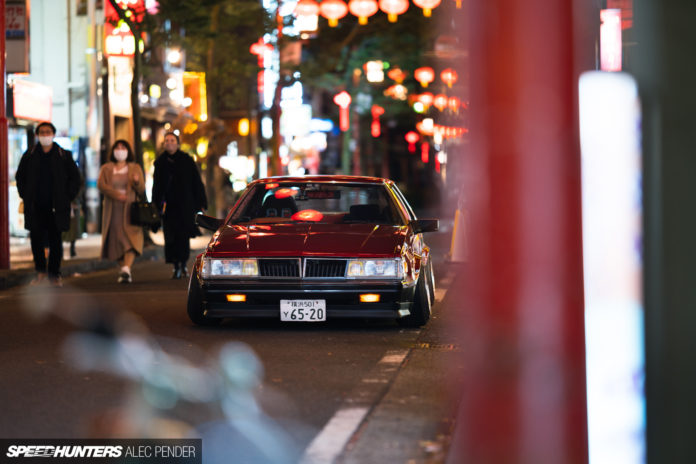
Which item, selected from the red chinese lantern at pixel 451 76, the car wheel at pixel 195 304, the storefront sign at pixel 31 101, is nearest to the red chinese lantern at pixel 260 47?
the red chinese lantern at pixel 451 76

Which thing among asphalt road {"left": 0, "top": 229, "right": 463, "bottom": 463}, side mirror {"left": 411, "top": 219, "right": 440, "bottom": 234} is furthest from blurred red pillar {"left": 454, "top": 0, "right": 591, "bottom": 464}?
side mirror {"left": 411, "top": 219, "right": 440, "bottom": 234}

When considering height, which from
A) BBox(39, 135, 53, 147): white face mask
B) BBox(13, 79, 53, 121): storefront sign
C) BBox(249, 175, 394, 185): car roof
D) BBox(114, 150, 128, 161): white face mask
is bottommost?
BBox(249, 175, 394, 185): car roof

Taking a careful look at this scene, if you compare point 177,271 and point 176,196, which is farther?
point 177,271

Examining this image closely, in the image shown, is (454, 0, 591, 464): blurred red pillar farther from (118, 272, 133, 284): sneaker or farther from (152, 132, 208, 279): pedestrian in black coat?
(152, 132, 208, 279): pedestrian in black coat

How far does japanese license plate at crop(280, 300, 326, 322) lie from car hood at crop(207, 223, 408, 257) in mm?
402

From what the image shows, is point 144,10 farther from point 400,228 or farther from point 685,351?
point 685,351

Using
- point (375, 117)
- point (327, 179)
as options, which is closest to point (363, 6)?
point (327, 179)

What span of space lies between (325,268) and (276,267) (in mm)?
413

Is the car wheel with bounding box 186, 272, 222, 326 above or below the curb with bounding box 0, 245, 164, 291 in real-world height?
above

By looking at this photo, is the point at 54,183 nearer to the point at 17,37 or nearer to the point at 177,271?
the point at 177,271

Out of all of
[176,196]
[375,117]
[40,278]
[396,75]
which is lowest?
[40,278]

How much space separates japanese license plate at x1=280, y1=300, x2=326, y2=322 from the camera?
9.95m

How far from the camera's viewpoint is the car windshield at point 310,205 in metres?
11.2

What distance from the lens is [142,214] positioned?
15.3 metres
